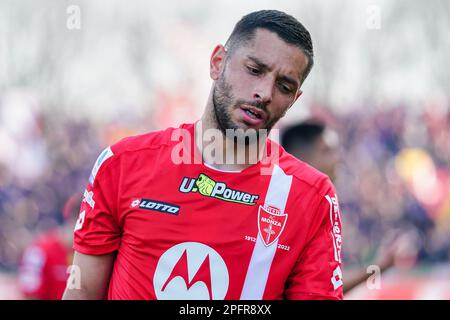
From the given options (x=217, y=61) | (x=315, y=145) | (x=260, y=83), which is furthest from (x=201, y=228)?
(x=315, y=145)

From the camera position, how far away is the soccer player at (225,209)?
9.61 feet

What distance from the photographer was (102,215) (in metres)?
3.00

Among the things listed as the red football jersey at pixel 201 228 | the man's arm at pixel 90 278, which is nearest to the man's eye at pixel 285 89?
the red football jersey at pixel 201 228

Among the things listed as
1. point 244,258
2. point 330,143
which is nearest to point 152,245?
point 244,258

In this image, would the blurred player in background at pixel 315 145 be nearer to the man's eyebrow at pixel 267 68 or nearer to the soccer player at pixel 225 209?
the soccer player at pixel 225 209

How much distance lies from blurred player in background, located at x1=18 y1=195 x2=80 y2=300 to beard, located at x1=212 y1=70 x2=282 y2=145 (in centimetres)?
337

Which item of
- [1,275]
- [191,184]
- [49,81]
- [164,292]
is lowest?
[1,275]

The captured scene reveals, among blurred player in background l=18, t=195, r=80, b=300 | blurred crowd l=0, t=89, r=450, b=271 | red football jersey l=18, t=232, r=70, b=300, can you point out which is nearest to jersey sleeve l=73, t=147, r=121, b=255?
blurred player in background l=18, t=195, r=80, b=300

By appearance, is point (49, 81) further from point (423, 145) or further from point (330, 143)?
point (330, 143)

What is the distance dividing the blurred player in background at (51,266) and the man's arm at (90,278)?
10.5 feet

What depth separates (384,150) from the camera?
1812 centimetres

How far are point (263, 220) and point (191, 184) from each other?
13.5 inches

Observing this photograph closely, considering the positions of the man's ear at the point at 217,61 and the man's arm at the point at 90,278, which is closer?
the man's arm at the point at 90,278

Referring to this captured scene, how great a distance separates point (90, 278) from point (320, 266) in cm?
98
